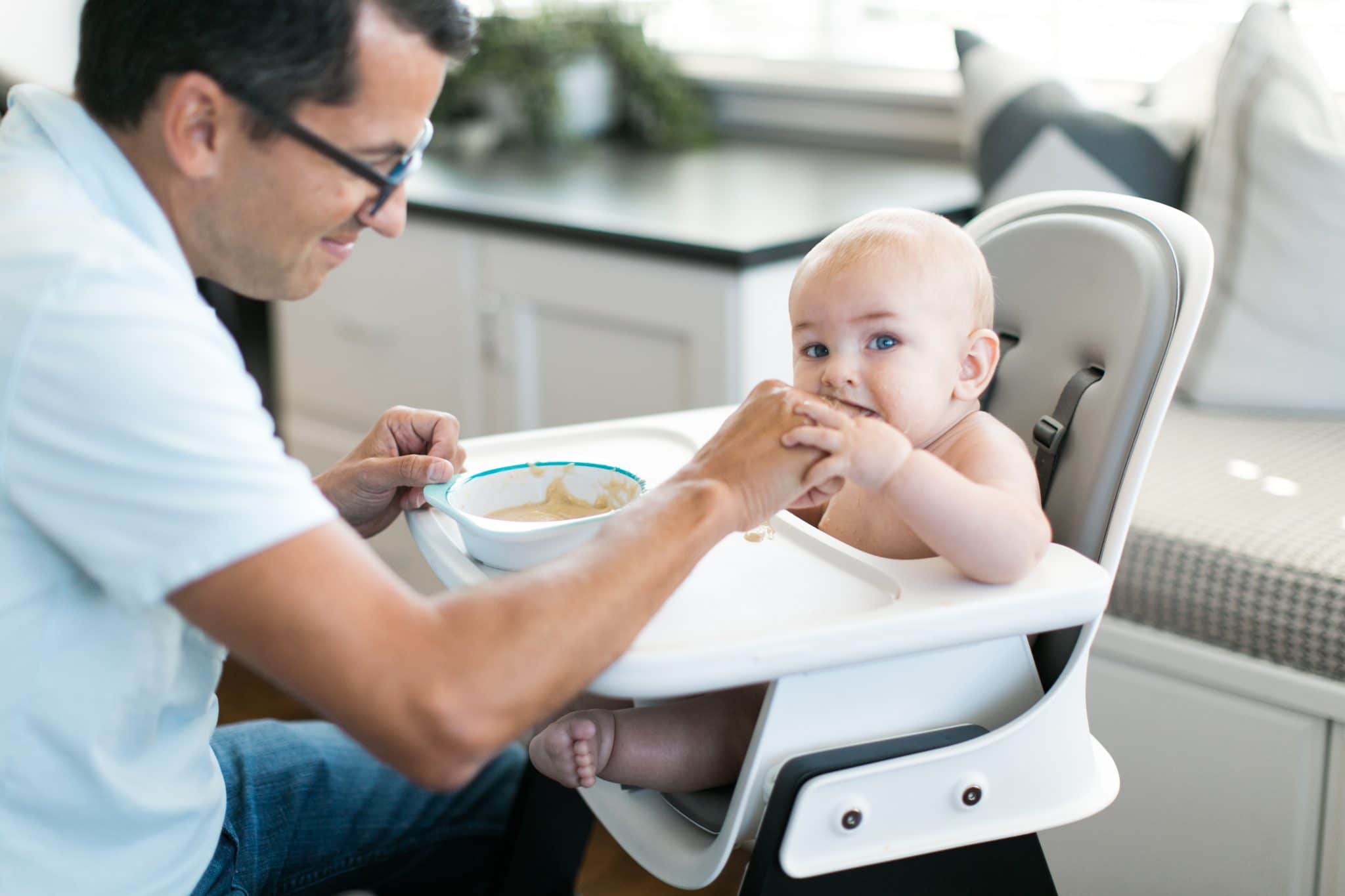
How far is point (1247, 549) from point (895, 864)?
65cm

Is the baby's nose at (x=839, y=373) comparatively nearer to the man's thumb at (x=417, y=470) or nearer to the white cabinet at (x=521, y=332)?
the man's thumb at (x=417, y=470)

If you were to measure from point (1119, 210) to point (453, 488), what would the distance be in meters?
0.60

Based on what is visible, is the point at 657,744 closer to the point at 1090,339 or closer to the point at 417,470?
the point at 417,470

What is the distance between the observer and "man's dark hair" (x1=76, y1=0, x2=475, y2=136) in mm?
815

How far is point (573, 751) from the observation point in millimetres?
1015

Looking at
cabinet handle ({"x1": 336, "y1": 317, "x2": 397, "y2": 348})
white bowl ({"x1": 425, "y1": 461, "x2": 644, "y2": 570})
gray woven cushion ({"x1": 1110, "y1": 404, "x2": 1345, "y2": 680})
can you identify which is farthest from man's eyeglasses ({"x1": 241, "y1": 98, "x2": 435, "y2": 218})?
cabinet handle ({"x1": 336, "y1": 317, "x2": 397, "y2": 348})

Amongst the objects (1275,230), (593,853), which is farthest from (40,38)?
(1275,230)

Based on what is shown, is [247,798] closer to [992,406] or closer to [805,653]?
[805,653]

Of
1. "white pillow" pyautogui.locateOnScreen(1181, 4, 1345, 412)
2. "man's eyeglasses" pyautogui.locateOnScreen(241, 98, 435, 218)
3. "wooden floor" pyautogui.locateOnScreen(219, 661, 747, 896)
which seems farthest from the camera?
"white pillow" pyautogui.locateOnScreen(1181, 4, 1345, 412)

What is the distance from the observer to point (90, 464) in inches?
29.5

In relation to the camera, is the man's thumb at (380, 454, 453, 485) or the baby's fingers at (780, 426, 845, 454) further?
the man's thumb at (380, 454, 453, 485)

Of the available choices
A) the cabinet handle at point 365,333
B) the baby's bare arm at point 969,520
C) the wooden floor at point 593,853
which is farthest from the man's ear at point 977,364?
the cabinet handle at point 365,333

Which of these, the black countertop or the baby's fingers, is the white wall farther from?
the baby's fingers

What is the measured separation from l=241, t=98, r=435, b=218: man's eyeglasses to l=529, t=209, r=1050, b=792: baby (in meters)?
0.34
